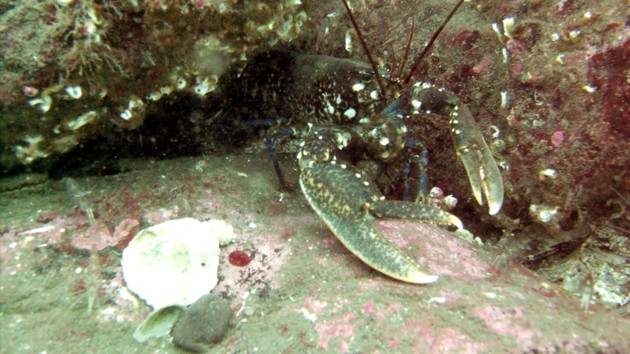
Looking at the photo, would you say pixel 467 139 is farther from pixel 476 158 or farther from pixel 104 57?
pixel 104 57

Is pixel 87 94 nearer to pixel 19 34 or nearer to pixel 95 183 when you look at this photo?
pixel 19 34

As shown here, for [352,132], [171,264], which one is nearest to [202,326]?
[171,264]

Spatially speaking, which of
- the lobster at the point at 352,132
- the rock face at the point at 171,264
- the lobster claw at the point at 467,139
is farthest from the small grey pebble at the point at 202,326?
the lobster claw at the point at 467,139

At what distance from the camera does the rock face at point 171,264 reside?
251cm

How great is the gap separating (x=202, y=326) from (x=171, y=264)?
0.55 meters

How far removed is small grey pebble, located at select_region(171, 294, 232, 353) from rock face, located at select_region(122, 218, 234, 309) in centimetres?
20

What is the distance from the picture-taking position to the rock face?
251cm

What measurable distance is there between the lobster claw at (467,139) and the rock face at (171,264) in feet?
6.56

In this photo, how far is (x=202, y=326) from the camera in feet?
7.37

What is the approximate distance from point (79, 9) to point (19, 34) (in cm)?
39

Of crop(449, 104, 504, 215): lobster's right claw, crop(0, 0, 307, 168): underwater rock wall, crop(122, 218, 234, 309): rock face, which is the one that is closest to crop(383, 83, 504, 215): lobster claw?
crop(449, 104, 504, 215): lobster's right claw

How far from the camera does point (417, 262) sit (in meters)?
2.46

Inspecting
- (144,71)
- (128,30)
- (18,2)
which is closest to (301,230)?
(144,71)

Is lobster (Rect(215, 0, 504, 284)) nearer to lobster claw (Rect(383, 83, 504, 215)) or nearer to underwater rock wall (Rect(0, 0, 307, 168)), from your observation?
lobster claw (Rect(383, 83, 504, 215))
